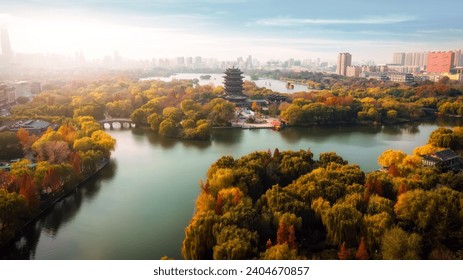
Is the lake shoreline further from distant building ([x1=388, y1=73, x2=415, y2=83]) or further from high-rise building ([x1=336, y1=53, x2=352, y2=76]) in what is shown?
high-rise building ([x1=336, y1=53, x2=352, y2=76])

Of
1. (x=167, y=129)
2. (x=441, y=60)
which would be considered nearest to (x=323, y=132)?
(x=167, y=129)

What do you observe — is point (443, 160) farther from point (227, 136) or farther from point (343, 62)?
point (343, 62)

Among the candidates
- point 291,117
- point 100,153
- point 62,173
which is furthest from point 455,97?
point 62,173

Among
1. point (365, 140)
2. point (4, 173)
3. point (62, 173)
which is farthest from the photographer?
point (365, 140)

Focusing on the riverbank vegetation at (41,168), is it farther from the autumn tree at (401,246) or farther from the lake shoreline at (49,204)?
the autumn tree at (401,246)

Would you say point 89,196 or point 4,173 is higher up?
point 4,173

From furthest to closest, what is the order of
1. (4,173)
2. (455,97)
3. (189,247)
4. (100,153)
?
1. (455,97)
2. (100,153)
3. (4,173)
4. (189,247)

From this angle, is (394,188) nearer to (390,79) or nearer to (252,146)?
(252,146)

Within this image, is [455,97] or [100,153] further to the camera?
[455,97]
